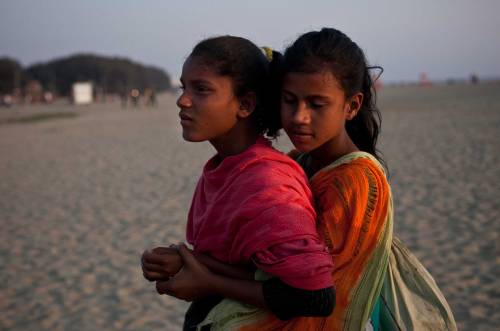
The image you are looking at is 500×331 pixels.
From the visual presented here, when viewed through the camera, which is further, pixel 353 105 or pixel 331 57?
pixel 353 105

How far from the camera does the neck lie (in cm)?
157

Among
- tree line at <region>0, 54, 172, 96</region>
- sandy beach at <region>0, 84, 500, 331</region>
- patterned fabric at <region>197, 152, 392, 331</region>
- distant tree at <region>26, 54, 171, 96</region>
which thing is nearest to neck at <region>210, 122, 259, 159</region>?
patterned fabric at <region>197, 152, 392, 331</region>

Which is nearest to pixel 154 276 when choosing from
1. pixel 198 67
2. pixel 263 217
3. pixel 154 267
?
pixel 154 267

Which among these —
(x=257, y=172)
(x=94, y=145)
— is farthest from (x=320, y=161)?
(x=94, y=145)

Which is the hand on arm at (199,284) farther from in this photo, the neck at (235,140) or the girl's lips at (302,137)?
the girl's lips at (302,137)

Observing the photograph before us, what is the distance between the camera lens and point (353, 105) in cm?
160

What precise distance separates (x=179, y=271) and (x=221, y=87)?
1.82 feet

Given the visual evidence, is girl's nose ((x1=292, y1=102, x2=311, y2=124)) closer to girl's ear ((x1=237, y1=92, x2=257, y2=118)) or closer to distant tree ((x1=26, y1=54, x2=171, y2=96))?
girl's ear ((x1=237, y1=92, x2=257, y2=118))

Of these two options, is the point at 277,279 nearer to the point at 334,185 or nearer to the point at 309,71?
the point at 334,185

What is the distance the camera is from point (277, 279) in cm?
130

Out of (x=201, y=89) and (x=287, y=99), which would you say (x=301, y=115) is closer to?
(x=287, y=99)

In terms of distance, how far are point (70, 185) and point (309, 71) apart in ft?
30.4

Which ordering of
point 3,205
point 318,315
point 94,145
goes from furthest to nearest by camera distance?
point 94,145 < point 3,205 < point 318,315

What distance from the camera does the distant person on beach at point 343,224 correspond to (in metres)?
1.38
